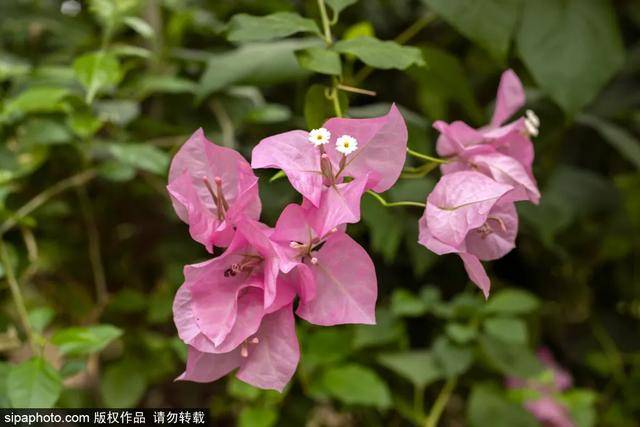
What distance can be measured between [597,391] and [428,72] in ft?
1.90

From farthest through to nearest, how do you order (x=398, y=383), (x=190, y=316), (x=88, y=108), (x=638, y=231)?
(x=638, y=231) → (x=398, y=383) → (x=88, y=108) → (x=190, y=316)

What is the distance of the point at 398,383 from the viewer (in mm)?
744

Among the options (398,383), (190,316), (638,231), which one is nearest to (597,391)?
(638,231)

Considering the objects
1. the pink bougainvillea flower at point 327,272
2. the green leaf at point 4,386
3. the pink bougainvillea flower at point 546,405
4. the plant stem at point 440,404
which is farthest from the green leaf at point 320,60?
the pink bougainvillea flower at point 546,405

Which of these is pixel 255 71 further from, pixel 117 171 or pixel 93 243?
pixel 93 243

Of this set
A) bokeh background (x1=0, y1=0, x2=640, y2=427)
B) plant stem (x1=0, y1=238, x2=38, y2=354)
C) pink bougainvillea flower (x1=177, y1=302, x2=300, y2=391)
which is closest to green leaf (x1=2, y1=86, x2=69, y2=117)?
bokeh background (x1=0, y1=0, x2=640, y2=427)

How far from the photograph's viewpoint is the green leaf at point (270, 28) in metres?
0.43

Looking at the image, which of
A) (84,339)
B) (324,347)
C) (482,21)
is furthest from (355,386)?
(482,21)

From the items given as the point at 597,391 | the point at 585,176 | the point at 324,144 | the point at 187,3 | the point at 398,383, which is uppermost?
the point at 324,144

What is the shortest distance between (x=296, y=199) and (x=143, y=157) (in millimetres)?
183

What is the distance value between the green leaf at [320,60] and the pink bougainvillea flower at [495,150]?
3.0 inches

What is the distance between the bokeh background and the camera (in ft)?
1.98

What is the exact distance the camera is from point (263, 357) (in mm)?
342

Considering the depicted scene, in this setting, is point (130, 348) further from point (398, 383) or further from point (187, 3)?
point (187, 3)
